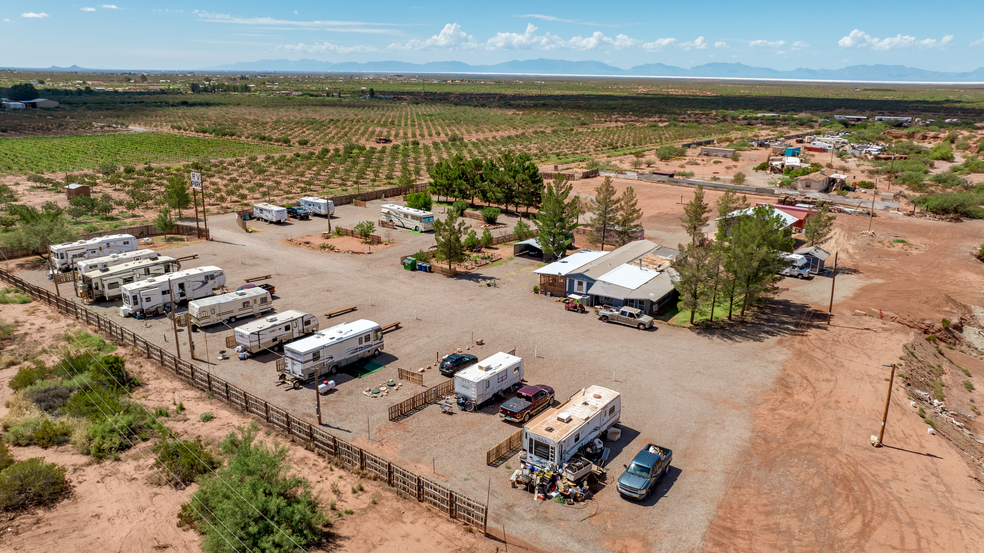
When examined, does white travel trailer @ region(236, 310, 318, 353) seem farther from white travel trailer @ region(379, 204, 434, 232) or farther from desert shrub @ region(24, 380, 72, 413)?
white travel trailer @ region(379, 204, 434, 232)

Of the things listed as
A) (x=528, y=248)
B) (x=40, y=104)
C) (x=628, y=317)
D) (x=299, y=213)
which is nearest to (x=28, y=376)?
(x=628, y=317)

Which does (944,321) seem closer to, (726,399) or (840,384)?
(840,384)

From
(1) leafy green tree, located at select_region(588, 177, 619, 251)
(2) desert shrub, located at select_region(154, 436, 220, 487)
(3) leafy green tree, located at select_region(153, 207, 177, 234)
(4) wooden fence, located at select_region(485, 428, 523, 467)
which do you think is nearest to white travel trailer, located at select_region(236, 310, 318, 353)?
(2) desert shrub, located at select_region(154, 436, 220, 487)

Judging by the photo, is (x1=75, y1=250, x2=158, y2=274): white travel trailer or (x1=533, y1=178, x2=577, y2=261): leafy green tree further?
(x1=533, y1=178, x2=577, y2=261): leafy green tree

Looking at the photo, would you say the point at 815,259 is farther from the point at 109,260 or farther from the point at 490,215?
the point at 109,260

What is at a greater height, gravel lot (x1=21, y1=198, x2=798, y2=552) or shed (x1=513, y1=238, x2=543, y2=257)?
shed (x1=513, y1=238, x2=543, y2=257)
